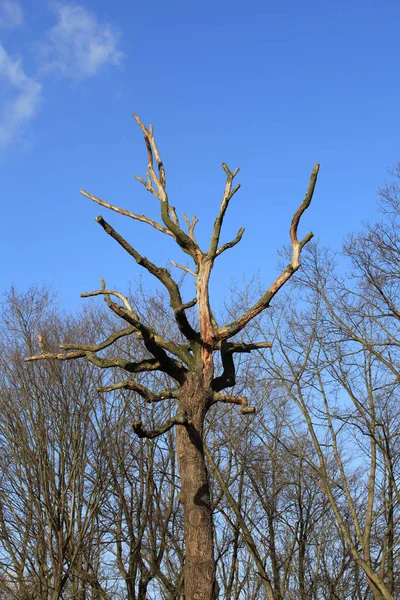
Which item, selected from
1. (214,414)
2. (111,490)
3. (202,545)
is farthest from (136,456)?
(202,545)

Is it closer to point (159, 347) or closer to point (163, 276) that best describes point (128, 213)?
point (163, 276)

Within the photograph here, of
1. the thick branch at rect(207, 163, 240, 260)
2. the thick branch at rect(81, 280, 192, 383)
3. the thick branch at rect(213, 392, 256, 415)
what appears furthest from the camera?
the thick branch at rect(207, 163, 240, 260)

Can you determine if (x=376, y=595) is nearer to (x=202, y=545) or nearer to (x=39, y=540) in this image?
(x=39, y=540)

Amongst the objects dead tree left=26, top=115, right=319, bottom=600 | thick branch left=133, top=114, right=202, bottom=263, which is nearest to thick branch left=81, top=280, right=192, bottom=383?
dead tree left=26, top=115, right=319, bottom=600

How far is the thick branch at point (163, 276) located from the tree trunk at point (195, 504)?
1.90 feet

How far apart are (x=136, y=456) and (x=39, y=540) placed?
312 cm

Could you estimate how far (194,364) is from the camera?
22.5ft

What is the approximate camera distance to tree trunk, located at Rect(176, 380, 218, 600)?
6156 millimetres

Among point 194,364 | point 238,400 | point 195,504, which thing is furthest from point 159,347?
point 195,504

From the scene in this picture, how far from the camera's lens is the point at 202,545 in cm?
624

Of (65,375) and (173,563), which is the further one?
(173,563)

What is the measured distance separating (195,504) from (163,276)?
2517 millimetres

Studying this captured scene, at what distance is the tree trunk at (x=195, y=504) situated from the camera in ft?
20.2

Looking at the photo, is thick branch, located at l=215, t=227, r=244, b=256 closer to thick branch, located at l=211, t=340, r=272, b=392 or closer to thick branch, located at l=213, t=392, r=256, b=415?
thick branch, located at l=211, t=340, r=272, b=392
